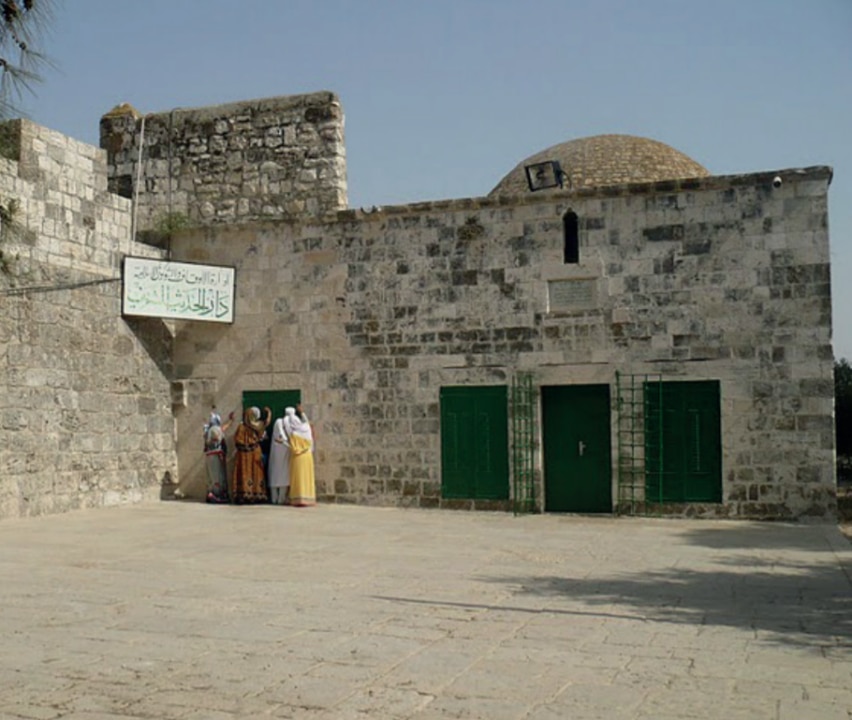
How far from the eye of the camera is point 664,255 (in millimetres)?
11883

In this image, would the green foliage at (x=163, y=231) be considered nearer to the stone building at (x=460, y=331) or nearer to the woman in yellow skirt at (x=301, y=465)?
the stone building at (x=460, y=331)

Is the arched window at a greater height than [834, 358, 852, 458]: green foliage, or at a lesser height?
greater

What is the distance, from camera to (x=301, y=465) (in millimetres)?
12992

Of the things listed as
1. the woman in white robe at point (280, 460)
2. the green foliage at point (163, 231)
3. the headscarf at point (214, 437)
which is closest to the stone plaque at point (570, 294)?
the woman in white robe at point (280, 460)

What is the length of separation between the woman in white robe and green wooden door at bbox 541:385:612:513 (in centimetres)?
340

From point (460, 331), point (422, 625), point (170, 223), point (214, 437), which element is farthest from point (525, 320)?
point (422, 625)

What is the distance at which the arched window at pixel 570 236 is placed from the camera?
12.3m

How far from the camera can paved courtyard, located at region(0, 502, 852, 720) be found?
4246 mm

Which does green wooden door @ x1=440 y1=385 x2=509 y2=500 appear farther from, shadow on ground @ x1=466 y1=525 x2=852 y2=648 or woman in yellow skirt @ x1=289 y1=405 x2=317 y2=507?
shadow on ground @ x1=466 y1=525 x2=852 y2=648

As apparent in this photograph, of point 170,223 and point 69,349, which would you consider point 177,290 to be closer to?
point 170,223

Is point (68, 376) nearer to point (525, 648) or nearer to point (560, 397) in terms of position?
point (560, 397)

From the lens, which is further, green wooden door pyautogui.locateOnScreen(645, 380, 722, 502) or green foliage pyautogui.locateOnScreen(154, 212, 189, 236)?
green foliage pyautogui.locateOnScreen(154, 212, 189, 236)

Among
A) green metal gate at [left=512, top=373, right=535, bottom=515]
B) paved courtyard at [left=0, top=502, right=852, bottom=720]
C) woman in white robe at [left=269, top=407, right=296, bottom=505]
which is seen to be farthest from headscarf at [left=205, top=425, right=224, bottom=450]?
green metal gate at [left=512, top=373, right=535, bottom=515]

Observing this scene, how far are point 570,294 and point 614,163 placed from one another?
4.32 metres
